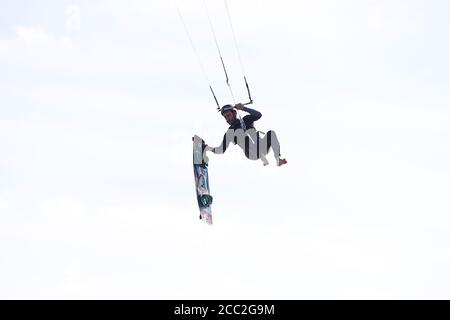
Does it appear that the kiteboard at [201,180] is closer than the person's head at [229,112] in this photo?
No

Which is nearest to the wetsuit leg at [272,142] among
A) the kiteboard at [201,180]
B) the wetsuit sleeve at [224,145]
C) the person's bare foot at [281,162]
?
the person's bare foot at [281,162]

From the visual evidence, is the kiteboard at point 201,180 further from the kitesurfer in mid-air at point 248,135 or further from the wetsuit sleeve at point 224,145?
the kitesurfer in mid-air at point 248,135

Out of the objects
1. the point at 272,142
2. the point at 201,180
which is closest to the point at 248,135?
the point at 272,142

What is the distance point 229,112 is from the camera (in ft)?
71.1

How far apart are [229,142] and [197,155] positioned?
1.65 metres

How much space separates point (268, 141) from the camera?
70.4ft

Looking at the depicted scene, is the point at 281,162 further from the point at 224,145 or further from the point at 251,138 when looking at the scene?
the point at 224,145

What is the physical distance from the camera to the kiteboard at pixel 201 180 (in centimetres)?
2323

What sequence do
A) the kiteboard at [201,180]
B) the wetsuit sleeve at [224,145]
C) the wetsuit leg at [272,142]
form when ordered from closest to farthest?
1. the wetsuit leg at [272,142]
2. the wetsuit sleeve at [224,145]
3. the kiteboard at [201,180]
